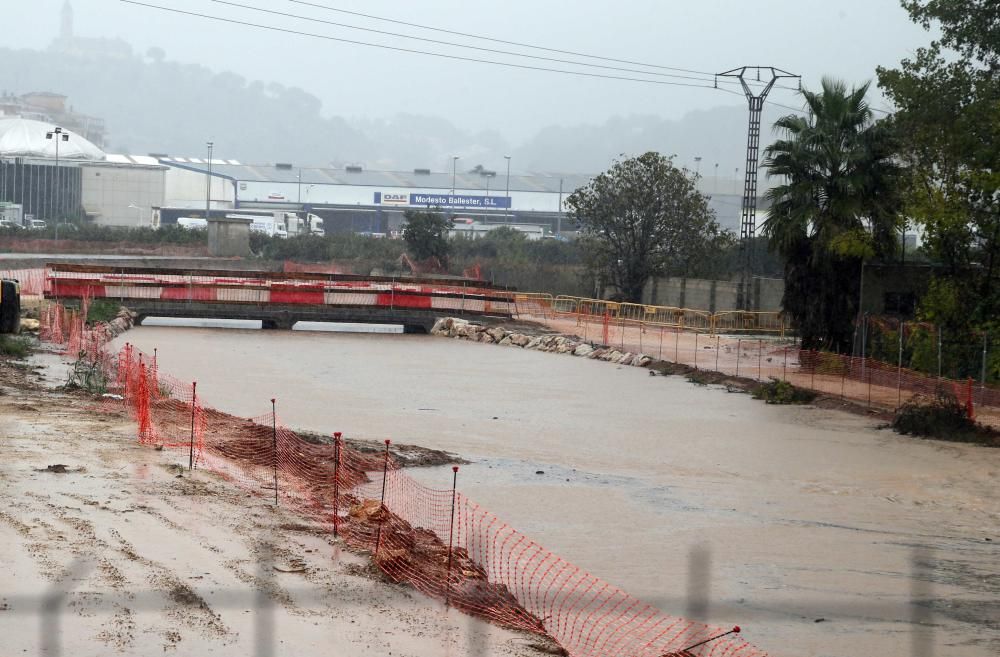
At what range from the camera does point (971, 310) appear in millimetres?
29516

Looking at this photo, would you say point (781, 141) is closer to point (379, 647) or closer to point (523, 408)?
point (523, 408)

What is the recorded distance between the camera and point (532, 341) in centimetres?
4456

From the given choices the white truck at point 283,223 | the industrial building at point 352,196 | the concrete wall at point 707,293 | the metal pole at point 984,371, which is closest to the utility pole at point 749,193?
the concrete wall at point 707,293

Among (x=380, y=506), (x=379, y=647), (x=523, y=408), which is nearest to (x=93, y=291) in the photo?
(x=523, y=408)

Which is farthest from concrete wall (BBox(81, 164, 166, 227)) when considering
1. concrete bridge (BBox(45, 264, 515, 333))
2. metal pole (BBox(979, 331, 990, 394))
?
metal pole (BBox(979, 331, 990, 394))

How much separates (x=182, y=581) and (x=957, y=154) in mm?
24315

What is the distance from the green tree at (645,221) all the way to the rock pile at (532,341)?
11769 mm

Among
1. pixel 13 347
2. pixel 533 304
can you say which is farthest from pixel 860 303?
pixel 13 347

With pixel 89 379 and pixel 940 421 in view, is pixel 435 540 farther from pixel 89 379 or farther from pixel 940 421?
pixel 940 421

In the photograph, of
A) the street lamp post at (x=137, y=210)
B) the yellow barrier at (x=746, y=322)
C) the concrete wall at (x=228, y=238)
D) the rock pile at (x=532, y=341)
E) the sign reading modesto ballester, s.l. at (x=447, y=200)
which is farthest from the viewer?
the sign reading modesto ballester, s.l. at (x=447, y=200)

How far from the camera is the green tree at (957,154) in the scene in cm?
2894

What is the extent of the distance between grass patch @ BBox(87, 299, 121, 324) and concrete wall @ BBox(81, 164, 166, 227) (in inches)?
3258

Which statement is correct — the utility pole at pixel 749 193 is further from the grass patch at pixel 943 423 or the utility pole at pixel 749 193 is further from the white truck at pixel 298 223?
the white truck at pixel 298 223

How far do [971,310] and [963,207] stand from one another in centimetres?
250
